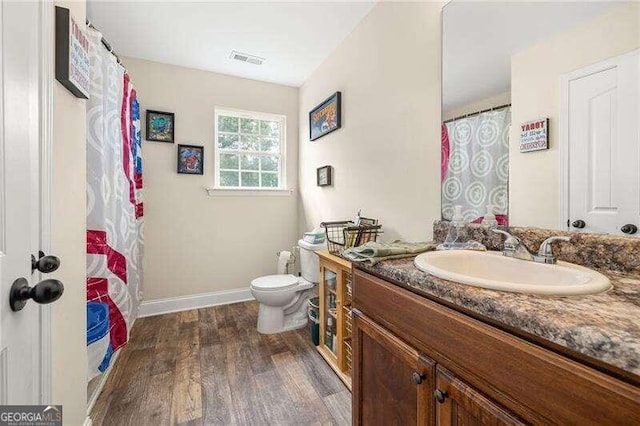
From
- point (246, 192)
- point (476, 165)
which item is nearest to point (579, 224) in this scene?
point (476, 165)

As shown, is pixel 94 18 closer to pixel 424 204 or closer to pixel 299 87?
pixel 299 87

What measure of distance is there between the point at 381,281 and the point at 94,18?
2768 millimetres

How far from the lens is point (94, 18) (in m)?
2.08

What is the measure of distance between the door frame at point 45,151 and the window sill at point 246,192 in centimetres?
203

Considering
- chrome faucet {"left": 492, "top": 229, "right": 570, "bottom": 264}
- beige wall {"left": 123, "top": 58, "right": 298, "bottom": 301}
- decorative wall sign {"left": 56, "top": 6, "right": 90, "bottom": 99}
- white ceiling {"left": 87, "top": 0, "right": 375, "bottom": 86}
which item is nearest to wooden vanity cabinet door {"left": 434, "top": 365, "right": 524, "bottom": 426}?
chrome faucet {"left": 492, "top": 229, "right": 570, "bottom": 264}

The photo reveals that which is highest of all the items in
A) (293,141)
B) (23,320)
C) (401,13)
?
(401,13)

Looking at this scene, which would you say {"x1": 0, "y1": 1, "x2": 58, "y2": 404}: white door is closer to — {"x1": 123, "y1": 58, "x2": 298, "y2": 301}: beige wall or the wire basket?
the wire basket

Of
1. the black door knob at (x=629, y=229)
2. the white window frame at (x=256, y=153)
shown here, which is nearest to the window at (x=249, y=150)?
the white window frame at (x=256, y=153)

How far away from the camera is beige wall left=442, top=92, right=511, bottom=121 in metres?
1.17

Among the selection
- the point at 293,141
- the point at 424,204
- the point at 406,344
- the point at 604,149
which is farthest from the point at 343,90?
the point at 406,344

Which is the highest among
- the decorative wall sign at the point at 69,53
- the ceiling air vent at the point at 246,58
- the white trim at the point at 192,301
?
the ceiling air vent at the point at 246,58

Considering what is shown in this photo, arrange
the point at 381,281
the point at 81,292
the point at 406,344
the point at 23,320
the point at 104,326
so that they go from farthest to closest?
1. the point at 104,326
2. the point at 81,292
3. the point at 381,281
4. the point at 406,344
5. the point at 23,320

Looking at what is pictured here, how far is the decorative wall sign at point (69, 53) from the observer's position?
972 millimetres

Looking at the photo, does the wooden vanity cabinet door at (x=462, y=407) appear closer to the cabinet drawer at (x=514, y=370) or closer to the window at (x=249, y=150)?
the cabinet drawer at (x=514, y=370)
